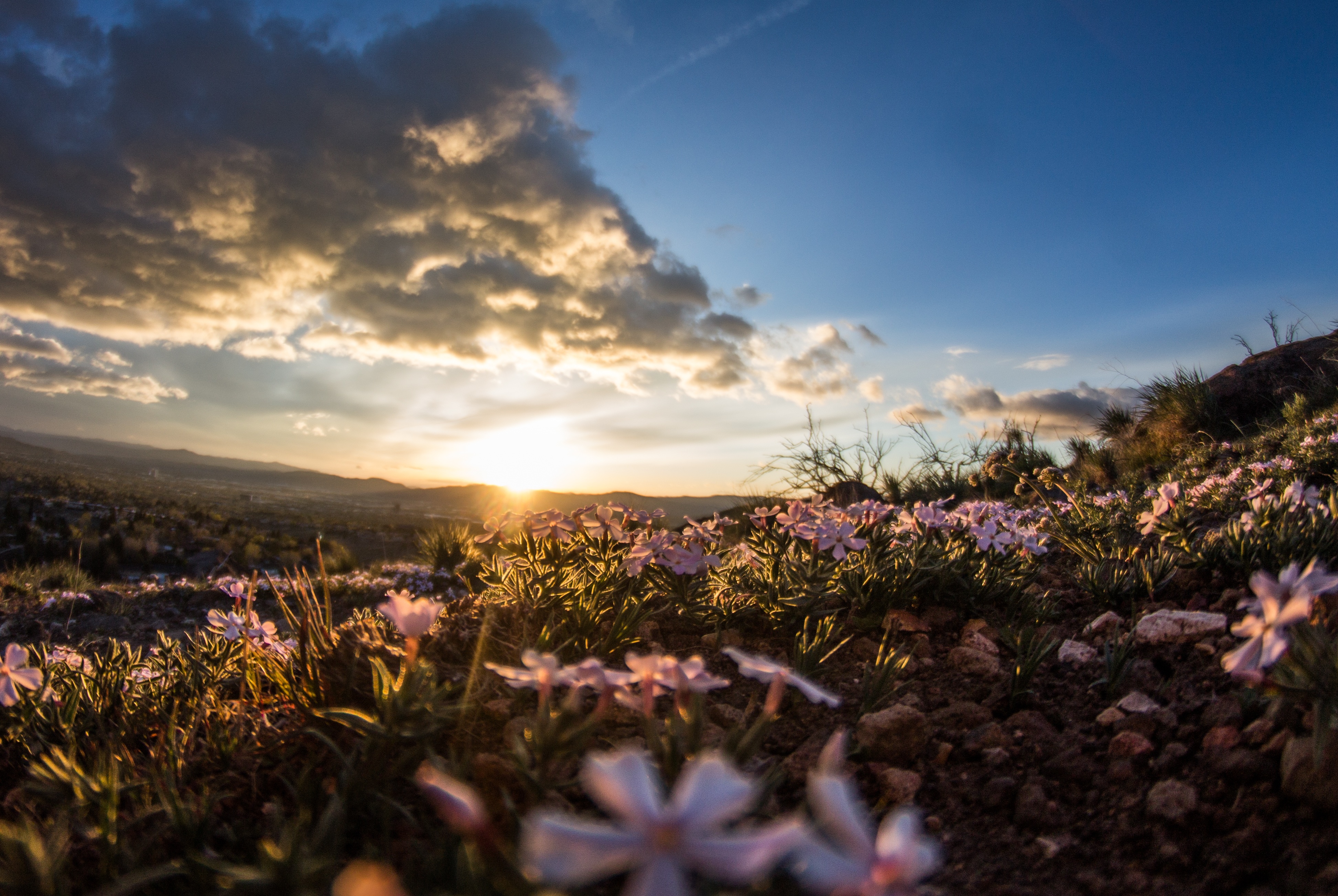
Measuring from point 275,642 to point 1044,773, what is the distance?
3.19 meters

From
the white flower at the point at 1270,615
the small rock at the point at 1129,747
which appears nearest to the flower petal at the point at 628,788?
the white flower at the point at 1270,615

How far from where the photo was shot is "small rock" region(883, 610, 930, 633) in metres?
3.29

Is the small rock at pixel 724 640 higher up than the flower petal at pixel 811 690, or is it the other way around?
the flower petal at pixel 811 690

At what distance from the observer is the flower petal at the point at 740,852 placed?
2.18 ft

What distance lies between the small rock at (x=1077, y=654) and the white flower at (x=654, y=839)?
2582 millimetres

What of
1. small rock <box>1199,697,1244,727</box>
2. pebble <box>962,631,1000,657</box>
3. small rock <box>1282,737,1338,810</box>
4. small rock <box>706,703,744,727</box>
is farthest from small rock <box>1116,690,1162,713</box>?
small rock <box>706,703,744,727</box>

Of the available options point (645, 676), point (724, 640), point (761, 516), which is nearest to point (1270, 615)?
point (645, 676)

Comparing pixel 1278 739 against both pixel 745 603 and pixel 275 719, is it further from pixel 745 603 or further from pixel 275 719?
pixel 275 719

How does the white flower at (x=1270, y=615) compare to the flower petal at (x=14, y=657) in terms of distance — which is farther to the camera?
the flower petal at (x=14, y=657)

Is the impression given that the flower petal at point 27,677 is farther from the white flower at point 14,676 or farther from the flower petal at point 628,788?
the flower petal at point 628,788

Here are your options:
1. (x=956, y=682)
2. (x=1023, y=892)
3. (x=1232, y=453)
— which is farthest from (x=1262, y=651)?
(x=1232, y=453)

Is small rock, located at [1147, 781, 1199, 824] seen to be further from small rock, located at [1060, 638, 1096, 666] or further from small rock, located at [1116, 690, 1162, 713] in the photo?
small rock, located at [1060, 638, 1096, 666]

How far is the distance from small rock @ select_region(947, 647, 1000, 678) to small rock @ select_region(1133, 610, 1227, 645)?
565mm

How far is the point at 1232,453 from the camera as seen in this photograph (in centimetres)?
915
